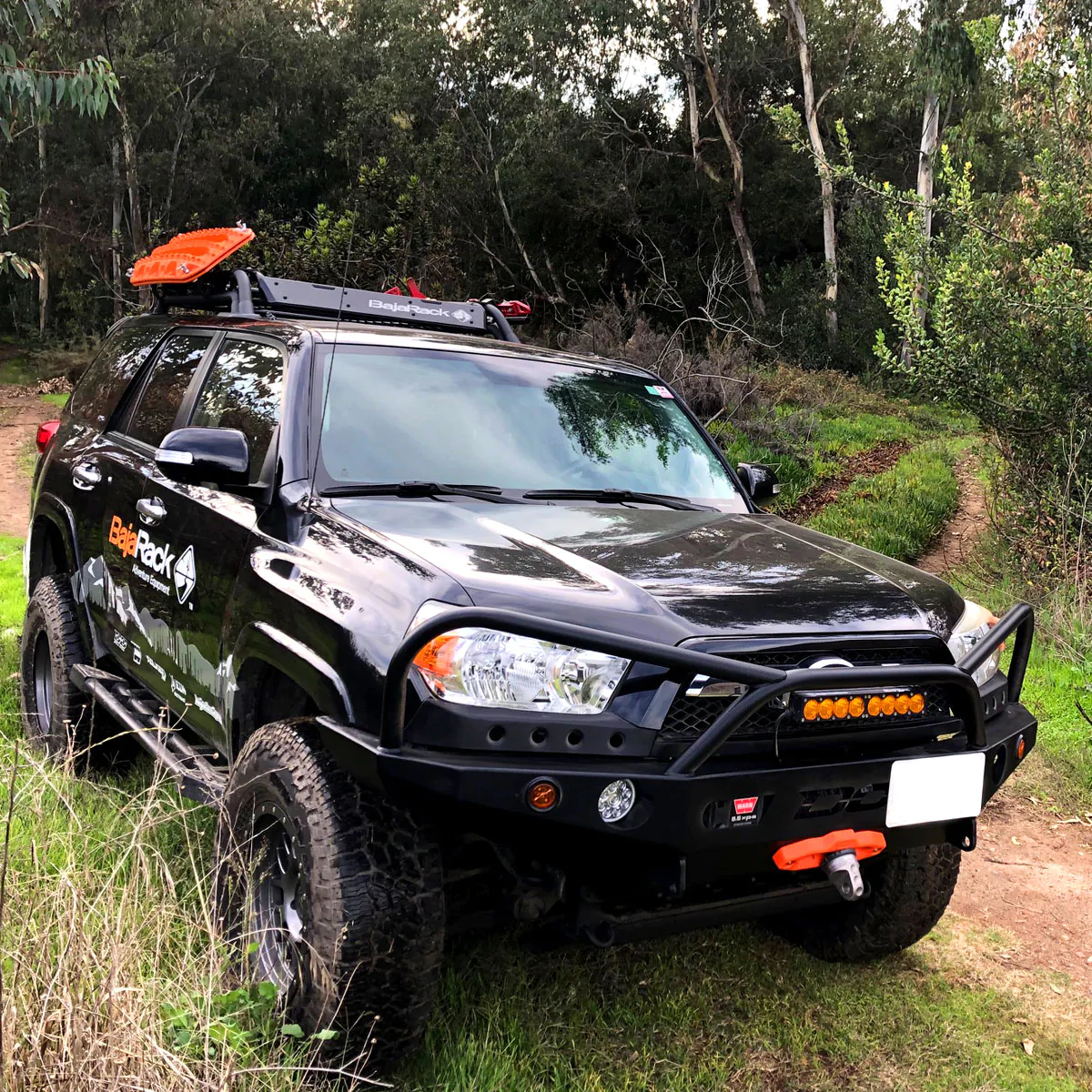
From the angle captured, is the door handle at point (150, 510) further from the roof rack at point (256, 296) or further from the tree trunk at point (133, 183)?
the tree trunk at point (133, 183)

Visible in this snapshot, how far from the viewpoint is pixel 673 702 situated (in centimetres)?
224

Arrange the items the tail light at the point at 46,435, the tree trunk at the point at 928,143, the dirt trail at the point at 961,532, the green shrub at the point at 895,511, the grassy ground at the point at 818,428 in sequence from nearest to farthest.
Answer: the tail light at the point at 46,435 < the dirt trail at the point at 961,532 < the green shrub at the point at 895,511 < the grassy ground at the point at 818,428 < the tree trunk at the point at 928,143

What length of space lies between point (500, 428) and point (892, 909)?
6.43ft

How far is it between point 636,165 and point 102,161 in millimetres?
14225

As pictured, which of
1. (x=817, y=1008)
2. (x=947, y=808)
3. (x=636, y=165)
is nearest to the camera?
(x=947, y=808)

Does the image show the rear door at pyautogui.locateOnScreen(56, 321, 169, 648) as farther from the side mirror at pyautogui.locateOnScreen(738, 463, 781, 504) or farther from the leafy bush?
the leafy bush

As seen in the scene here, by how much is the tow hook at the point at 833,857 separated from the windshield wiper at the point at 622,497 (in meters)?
1.33

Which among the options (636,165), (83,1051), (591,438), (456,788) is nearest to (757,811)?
(456,788)

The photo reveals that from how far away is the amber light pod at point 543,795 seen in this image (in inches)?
80.9

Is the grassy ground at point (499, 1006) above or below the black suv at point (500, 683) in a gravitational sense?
below

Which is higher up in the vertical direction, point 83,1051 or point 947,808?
point 947,808

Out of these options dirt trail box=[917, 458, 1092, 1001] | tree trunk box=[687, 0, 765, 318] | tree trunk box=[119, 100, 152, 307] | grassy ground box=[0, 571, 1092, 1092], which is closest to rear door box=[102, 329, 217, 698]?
grassy ground box=[0, 571, 1092, 1092]

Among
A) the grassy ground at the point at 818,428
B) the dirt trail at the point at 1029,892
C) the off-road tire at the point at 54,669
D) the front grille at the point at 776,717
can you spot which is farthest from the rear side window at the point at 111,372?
the grassy ground at the point at 818,428

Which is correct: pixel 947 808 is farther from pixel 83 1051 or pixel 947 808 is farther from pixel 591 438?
pixel 83 1051
